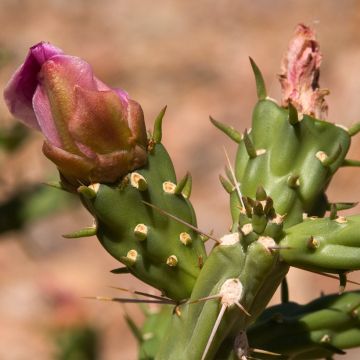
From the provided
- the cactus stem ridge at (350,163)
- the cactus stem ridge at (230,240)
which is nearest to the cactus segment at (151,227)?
the cactus stem ridge at (230,240)

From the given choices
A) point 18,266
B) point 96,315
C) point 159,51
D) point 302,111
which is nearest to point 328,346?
point 302,111

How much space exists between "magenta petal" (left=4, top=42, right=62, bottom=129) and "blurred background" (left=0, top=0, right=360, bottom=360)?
3.03 metres

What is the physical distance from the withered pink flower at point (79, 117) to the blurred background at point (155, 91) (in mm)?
3077

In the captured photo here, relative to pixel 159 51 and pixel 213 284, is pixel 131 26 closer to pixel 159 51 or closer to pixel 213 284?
pixel 159 51

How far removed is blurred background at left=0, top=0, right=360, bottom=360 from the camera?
6.26 metres

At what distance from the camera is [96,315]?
5.98 meters

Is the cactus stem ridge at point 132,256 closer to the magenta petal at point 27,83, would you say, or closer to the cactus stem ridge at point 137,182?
the cactus stem ridge at point 137,182

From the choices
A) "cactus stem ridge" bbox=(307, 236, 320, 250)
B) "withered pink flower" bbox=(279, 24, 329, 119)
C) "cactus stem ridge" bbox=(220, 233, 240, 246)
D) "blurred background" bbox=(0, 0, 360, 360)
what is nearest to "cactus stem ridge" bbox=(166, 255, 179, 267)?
"cactus stem ridge" bbox=(220, 233, 240, 246)

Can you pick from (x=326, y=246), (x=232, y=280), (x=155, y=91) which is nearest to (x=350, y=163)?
(x=326, y=246)

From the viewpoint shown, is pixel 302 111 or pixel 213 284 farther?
pixel 302 111

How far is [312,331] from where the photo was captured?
1.71 metres

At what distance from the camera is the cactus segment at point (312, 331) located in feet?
5.59

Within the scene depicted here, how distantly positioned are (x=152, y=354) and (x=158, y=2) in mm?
8118

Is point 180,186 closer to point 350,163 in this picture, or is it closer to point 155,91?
point 350,163
